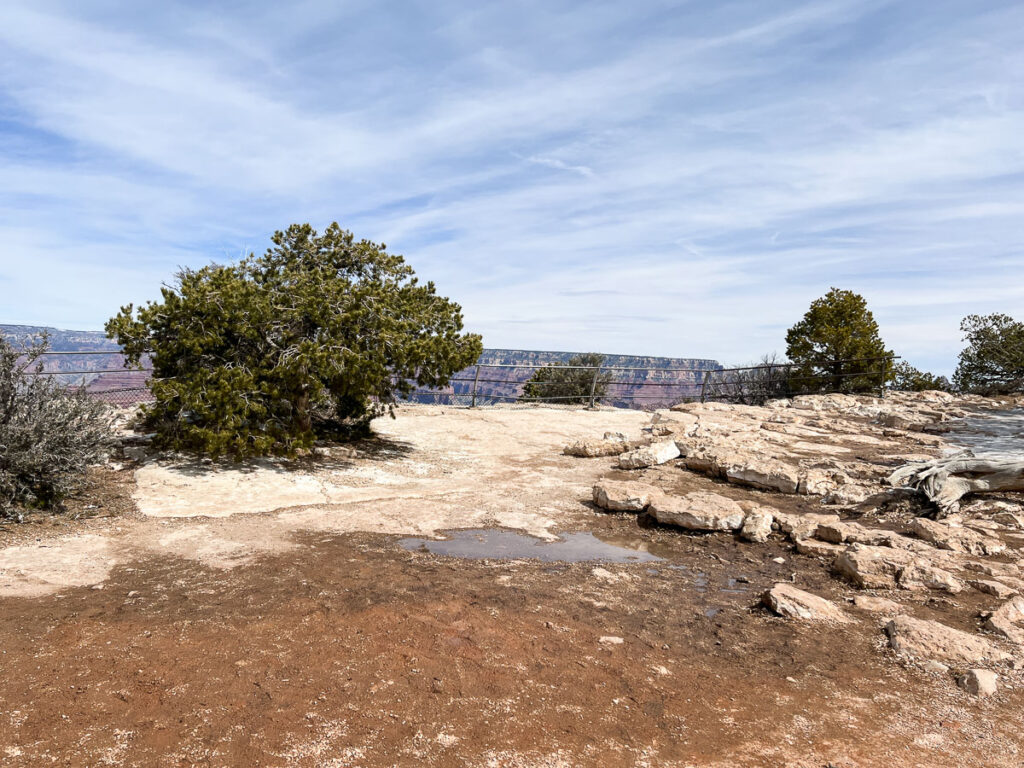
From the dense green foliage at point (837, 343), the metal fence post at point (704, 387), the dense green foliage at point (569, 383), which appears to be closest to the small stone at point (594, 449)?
the dense green foliage at point (569, 383)

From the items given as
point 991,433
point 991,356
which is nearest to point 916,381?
point 991,356

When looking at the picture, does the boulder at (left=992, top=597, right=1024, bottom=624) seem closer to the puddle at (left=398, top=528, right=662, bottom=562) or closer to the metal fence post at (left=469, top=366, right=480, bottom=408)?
the puddle at (left=398, top=528, right=662, bottom=562)

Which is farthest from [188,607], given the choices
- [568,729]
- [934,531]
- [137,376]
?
[137,376]

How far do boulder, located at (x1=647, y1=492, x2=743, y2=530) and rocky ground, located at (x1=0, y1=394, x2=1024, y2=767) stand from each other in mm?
29

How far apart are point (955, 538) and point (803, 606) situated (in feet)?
6.82

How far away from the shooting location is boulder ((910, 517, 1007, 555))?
4.91 m

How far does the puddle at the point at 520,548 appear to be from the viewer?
5.10 meters

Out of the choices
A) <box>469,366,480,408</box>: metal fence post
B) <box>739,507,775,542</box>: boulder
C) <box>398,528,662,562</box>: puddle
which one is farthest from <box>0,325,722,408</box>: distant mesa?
<box>739,507,775,542</box>: boulder

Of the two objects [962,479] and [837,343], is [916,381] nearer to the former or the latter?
[837,343]

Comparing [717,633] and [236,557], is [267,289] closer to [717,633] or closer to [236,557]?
[236,557]

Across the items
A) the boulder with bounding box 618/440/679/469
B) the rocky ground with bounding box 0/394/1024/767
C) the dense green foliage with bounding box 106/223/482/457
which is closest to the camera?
the rocky ground with bounding box 0/394/1024/767

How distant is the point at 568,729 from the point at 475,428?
876cm

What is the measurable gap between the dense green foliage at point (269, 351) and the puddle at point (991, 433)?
7.53 meters

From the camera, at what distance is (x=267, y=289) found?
8055 millimetres
